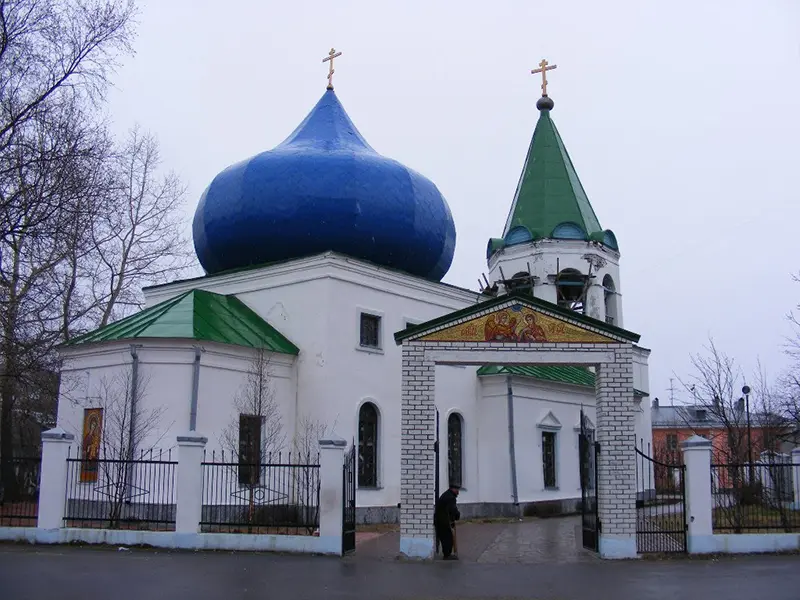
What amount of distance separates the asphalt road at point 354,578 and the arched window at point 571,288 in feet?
41.7

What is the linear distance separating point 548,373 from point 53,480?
1359 cm

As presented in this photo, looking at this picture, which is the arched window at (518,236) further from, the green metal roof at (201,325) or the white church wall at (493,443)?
the green metal roof at (201,325)

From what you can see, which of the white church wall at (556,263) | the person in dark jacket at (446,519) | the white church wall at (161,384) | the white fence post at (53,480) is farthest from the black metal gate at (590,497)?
the white church wall at (556,263)

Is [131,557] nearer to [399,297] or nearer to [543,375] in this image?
[399,297]

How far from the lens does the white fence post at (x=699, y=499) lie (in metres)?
12.5

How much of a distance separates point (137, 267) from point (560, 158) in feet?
43.1

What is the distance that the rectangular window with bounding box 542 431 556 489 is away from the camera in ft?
74.2

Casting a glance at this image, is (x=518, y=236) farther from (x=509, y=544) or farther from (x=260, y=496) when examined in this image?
(x=509, y=544)

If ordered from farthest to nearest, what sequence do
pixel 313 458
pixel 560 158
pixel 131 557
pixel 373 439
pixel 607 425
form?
pixel 560 158 < pixel 373 439 < pixel 313 458 < pixel 607 425 < pixel 131 557

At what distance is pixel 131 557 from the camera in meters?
11.8

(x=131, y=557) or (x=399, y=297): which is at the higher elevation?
(x=399, y=297)

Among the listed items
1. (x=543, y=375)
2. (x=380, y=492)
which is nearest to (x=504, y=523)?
(x=380, y=492)

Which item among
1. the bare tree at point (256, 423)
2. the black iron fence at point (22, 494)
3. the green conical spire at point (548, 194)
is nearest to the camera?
the black iron fence at point (22, 494)

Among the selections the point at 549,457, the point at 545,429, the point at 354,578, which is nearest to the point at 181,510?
the point at 354,578
